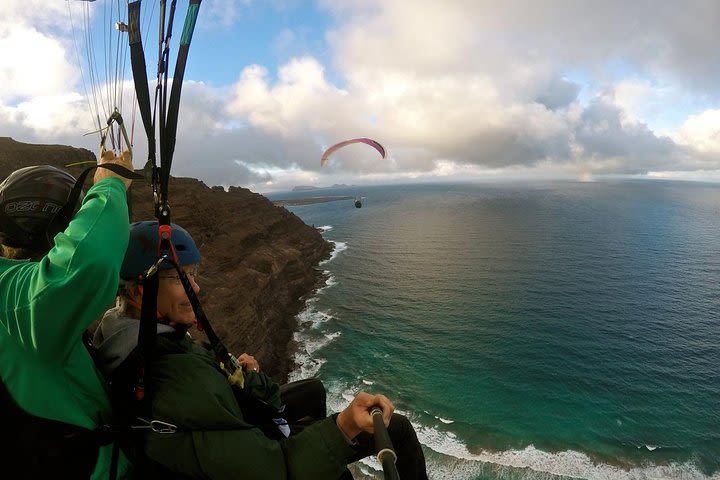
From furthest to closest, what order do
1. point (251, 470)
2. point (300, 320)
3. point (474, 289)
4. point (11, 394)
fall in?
point (474, 289)
point (300, 320)
point (251, 470)
point (11, 394)

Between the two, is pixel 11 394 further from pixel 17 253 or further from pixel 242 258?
pixel 242 258

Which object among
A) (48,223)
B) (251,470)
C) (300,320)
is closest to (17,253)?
(48,223)

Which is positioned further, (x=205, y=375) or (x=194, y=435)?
(x=205, y=375)

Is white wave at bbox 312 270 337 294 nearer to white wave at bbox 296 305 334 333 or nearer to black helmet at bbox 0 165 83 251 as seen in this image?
white wave at bbox 296 305 334 333

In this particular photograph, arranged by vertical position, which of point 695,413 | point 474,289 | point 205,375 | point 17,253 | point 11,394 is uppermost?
point 17,253

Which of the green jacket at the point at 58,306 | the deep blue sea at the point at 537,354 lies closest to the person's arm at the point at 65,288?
the green jacket at the point at 58,306

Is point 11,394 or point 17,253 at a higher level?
point 17,253

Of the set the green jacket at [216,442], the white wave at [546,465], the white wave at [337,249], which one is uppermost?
the green jacket at [216,442]

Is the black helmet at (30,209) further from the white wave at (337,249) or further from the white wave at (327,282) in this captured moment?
the white wave at (337,249)
